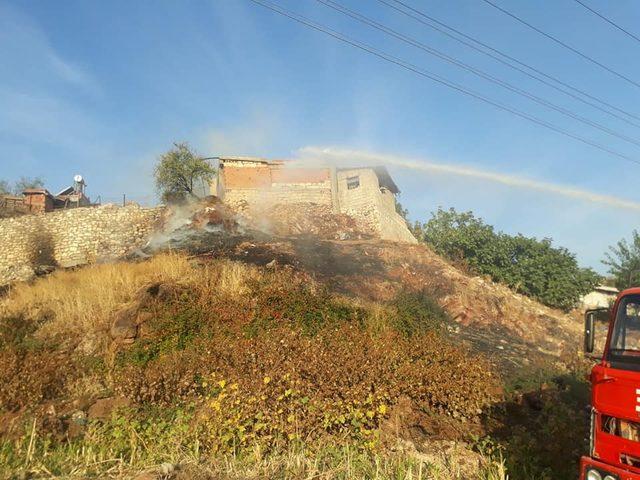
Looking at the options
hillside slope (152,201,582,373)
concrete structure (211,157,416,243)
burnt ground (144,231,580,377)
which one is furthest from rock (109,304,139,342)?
concrete structure (211,157,416,243)

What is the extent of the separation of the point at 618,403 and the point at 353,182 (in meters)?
25.0

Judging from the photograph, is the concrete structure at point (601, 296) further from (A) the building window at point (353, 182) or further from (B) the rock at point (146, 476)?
(B) the rock at point (146, 476)

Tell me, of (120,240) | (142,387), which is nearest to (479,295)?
(142,387)

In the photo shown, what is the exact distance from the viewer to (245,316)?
12312 mm

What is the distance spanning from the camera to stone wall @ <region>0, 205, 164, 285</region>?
27516mm

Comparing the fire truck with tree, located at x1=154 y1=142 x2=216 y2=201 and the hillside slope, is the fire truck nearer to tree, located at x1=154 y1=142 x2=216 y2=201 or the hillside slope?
the hillside slope

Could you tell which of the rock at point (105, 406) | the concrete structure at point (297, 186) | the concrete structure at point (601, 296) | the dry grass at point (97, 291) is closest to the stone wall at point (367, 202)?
the concrete structure at point (297, 186)

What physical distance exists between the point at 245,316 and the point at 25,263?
67.3 ft

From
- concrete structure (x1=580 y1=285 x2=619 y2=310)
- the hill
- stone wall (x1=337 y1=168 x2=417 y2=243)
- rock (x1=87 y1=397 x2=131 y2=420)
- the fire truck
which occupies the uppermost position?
stone wall (x1=337 y1=168 x2=417 y2=243)

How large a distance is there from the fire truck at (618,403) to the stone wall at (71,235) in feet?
84.3

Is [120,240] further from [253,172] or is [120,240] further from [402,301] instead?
[402,301]

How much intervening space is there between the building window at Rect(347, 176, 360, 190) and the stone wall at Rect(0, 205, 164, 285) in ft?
36.7

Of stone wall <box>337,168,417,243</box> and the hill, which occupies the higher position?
stone wall <box>337,168,417,243</box>

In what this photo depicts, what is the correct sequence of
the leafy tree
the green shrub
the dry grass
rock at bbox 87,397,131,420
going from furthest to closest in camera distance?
the leafy tree < the green shrub < the dry grass < rock at bbox 87,397,131,420
